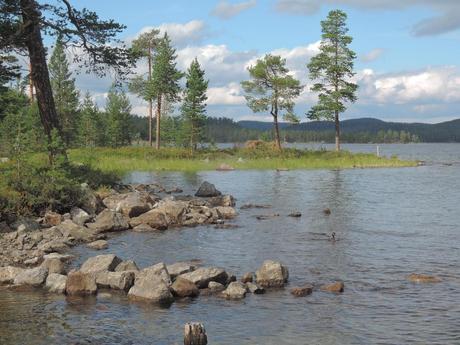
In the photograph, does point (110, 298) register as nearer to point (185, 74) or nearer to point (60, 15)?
point (60, 15)

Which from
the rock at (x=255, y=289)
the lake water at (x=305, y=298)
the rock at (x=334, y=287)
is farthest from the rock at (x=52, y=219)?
the rock at (x=334, y=287)

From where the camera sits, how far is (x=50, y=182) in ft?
71.6

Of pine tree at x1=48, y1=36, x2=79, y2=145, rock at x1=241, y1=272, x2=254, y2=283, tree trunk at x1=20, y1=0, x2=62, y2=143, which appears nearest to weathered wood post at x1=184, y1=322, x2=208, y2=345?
rock at x1=241, y1=272, x2=254, y2=283

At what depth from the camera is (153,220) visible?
22.2 meters

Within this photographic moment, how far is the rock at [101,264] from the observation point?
44.8 ft

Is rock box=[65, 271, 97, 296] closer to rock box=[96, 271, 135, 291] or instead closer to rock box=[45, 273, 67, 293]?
rock box=[45, 273, 67, 293]

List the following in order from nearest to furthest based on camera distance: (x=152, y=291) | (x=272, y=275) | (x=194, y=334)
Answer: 1. (x=194, y=334)
2. (x=152, y=291)
3. (x=272, y=275)

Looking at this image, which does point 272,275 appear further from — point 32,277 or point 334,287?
point 32,277

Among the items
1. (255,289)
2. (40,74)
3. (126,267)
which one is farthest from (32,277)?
(40,74)

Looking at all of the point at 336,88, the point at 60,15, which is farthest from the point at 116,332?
the point at 336,88

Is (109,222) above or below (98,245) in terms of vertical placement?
above

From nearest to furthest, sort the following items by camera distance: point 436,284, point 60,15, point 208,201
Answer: point 436,284
point 60,15
point 208,201

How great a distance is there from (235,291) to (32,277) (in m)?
5.11

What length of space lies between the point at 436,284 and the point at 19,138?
639 inches
